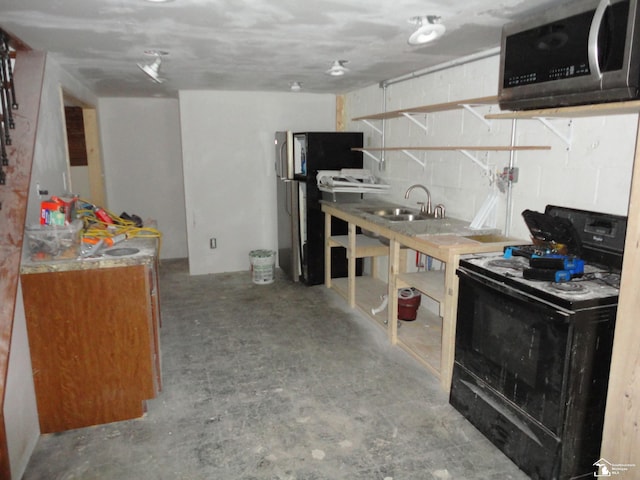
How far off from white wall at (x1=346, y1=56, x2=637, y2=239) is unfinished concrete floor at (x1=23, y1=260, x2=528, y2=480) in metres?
1.31

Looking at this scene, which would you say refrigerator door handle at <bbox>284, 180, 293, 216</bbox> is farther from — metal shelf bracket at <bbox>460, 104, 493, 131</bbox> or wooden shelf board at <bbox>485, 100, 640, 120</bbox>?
wooden shelf board at <bbox>485, 100, 640, 120</bbox>

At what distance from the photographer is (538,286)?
1.95m

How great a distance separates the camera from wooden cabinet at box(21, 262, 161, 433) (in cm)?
225

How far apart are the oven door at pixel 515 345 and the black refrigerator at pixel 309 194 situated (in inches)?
96.8

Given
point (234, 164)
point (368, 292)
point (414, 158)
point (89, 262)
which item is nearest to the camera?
point (89, 262)

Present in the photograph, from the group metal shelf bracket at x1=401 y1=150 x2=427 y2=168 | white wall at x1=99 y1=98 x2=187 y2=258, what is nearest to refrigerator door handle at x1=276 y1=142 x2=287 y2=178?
metal shelf bracket at x1=401 y1=150 x2=427 y2=168

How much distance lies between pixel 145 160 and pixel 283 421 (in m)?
4.41

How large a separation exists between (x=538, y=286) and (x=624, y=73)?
893 mm

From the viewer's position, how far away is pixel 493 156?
307 cm

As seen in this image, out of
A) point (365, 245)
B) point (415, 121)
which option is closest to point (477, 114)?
point (415, 121)

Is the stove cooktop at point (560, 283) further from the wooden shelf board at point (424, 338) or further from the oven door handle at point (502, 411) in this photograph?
the wooden shelf board at point (424, 338)

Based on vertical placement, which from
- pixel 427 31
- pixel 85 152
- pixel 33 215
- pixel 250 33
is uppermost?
pixel 250 33

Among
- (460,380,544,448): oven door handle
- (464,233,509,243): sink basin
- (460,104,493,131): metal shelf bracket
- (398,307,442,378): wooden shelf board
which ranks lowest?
(398,307,442,378): wooden shelf board

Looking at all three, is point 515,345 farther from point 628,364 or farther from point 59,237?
point 59,237
